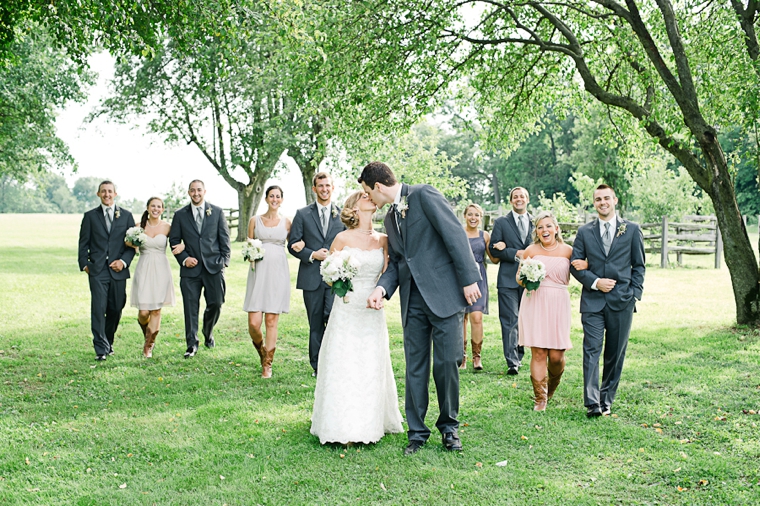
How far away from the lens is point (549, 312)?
720cm

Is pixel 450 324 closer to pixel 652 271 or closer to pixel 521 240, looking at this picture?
pixel 521 240

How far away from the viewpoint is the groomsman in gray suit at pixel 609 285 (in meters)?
6.95

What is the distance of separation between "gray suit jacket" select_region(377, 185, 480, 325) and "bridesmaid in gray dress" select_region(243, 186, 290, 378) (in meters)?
3.10

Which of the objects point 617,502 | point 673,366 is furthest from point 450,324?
point 673,366

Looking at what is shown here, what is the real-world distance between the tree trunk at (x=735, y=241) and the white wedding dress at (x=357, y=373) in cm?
805

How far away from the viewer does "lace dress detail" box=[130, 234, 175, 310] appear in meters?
10.1

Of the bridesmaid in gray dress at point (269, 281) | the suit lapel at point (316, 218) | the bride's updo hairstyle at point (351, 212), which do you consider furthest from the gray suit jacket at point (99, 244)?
the bride's updo hairstyle at point (351, 212)

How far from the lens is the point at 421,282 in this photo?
19.3 ft

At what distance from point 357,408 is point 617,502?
2.20m

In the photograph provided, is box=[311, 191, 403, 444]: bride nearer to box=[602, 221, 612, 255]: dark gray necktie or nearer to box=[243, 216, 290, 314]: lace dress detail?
box=[602, 221, 612, 255]: dark gray necktie

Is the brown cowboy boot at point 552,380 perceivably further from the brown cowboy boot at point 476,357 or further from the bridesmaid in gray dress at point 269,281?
the bridesmaid in gray dress at point 269,281

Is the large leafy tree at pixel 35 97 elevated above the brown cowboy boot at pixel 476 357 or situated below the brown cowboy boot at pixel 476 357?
above

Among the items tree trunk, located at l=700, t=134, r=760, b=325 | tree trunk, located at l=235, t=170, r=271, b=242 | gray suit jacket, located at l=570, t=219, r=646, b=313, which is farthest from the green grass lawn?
tree trunk, located at l=235, t=170, r=271, b=242

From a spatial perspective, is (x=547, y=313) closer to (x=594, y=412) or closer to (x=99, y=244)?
(x=594, y=412)
